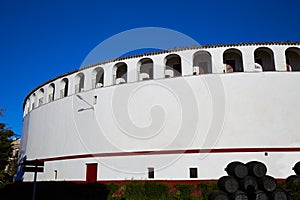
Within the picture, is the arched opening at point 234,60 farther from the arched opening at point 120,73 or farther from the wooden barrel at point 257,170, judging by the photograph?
the wooden barrel at point 257,170

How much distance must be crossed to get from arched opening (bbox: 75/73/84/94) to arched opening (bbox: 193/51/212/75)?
1070cm

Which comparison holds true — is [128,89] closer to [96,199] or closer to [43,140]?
[96,199]

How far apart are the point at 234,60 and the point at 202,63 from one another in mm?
2650

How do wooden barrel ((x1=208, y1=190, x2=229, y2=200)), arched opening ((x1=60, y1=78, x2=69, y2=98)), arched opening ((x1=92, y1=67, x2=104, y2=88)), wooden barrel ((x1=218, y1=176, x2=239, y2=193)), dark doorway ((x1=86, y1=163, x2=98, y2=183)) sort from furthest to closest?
1. arched opening ((x1=60, y1=78, x2=69, y2=98))
2. arched opening ((x1=92, y1=67, x2=104, y2=88))
3. dark doorway ((x1=86, y1=163, x2=98, y2=183))
4. wooden barrel ((x1=218, y1=176, x2=239, y2=193))
5. wooden barrel ((x1=208, y1=190, x2=229, y2=200))

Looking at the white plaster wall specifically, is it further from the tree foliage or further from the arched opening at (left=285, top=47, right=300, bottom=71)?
the tree foliage

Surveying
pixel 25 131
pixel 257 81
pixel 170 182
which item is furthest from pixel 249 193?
pixel 25 131

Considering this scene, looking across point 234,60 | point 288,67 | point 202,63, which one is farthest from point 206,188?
point 288,67

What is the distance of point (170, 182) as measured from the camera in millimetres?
19812

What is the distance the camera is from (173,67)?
26344 mm

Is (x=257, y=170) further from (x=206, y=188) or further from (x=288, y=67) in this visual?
(x=288, y=67)

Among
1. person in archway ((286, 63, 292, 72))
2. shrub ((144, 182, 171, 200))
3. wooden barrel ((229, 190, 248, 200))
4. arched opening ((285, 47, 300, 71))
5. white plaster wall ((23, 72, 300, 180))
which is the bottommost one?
wooden barrel ((229, 190, 248, 200))

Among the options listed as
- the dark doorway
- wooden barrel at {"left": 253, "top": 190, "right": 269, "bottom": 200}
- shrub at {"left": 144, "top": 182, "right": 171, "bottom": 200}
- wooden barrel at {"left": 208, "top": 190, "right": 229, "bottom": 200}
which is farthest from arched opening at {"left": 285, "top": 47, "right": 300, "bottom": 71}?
the dark doorway

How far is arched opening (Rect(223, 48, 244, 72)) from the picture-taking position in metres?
25.3

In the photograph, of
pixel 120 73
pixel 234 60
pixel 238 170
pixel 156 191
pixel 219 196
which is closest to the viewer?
pixel 219 196
